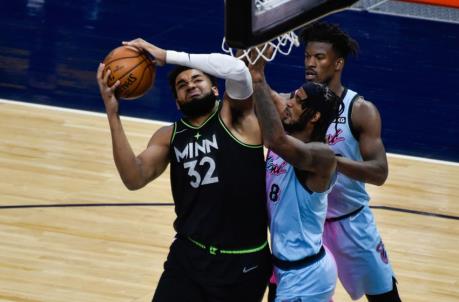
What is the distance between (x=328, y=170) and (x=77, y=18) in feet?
29.1

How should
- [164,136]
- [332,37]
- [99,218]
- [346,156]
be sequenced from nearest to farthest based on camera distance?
[164,136] → [346,156] → [332,37] → [99,218]

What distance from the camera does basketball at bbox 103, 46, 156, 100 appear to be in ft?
17.4

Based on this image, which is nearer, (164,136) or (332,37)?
(164,136)

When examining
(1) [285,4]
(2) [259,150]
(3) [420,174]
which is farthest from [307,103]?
(3) [420,174]

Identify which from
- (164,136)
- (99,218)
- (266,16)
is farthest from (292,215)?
(99,218)

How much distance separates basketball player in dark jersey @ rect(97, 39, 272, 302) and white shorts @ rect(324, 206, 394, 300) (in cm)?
84

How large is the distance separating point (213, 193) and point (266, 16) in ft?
4.78

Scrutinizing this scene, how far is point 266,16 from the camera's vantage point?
167 inches

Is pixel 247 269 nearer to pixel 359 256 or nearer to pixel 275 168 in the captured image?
pixel 275 168

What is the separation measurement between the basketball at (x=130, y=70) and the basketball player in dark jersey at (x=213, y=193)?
72mm

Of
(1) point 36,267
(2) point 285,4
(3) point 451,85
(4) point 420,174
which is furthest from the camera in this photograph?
(3) point 451,85

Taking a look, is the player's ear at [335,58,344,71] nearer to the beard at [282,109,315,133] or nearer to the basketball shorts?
the beard at [282,109,315,133]

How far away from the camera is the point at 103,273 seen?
7832 millimetres

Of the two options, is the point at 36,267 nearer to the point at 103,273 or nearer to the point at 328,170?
the point at 103,273
